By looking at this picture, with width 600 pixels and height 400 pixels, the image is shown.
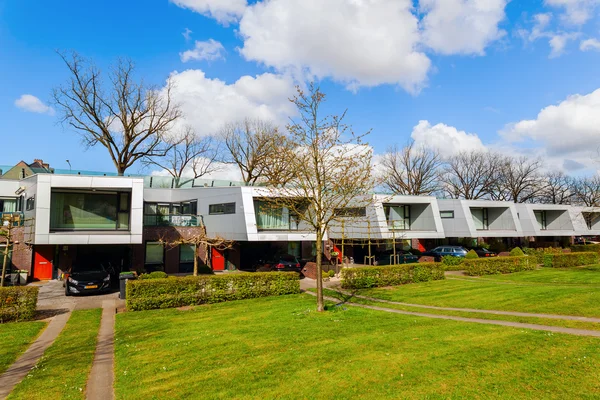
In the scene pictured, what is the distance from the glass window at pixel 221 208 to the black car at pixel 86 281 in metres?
8.30

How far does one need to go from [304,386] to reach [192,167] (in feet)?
140

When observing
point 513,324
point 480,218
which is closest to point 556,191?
point 480,218

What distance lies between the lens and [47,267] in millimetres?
22250

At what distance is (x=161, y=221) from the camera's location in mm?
25734

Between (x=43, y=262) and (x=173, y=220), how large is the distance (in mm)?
7916

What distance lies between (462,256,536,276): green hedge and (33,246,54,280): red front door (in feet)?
87.2

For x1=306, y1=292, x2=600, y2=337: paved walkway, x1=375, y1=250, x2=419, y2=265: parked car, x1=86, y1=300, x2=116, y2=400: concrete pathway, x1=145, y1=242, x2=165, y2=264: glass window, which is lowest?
x1=86, y1=300, x2=116, y2=400: concrete pathway

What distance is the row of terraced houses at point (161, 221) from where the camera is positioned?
19.8 meters

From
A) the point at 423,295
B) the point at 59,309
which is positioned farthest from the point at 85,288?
the point at 423,295

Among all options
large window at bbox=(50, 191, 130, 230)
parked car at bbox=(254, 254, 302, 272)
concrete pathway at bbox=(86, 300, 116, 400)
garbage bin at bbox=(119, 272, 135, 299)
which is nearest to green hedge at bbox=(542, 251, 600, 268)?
parked car at bbox=(254, 254, 302, 272)

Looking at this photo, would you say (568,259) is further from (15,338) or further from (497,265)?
(15,338)

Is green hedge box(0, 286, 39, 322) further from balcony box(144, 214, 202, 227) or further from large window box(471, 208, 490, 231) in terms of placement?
large window box(471, 208, 490, 231)

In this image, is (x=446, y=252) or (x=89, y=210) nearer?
(x=89, y=210)

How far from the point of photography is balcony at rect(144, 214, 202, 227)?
1000 inches
